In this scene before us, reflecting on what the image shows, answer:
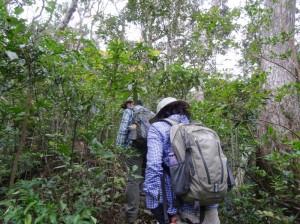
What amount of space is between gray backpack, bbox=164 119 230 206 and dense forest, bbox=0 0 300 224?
615mm

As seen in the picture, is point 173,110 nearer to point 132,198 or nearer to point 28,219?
point 28,219

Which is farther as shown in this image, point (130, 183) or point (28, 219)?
point (130, 183)

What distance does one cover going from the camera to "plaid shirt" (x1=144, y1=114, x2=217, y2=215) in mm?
2258

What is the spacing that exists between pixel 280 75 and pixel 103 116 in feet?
10.9

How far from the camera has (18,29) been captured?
6.81 feet

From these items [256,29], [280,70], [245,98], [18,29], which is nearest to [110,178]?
[18,29]

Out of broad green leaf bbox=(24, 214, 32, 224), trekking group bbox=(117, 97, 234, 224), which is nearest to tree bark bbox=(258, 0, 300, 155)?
trekking group bbox=(117, 97, 234, 224)

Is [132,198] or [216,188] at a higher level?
[216,188]

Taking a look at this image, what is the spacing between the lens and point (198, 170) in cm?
212

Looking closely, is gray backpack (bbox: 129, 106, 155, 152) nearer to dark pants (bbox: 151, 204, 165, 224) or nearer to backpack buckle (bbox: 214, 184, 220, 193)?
dark pants (bbox: 151, 204, 165, 224)

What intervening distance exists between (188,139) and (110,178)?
1076 millimetres

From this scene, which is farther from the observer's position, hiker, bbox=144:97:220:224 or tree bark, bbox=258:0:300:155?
tree bark, bbox=258:0:300:155

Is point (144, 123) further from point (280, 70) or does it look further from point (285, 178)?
point (280, 70)

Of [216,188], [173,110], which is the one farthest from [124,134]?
[216,188]
